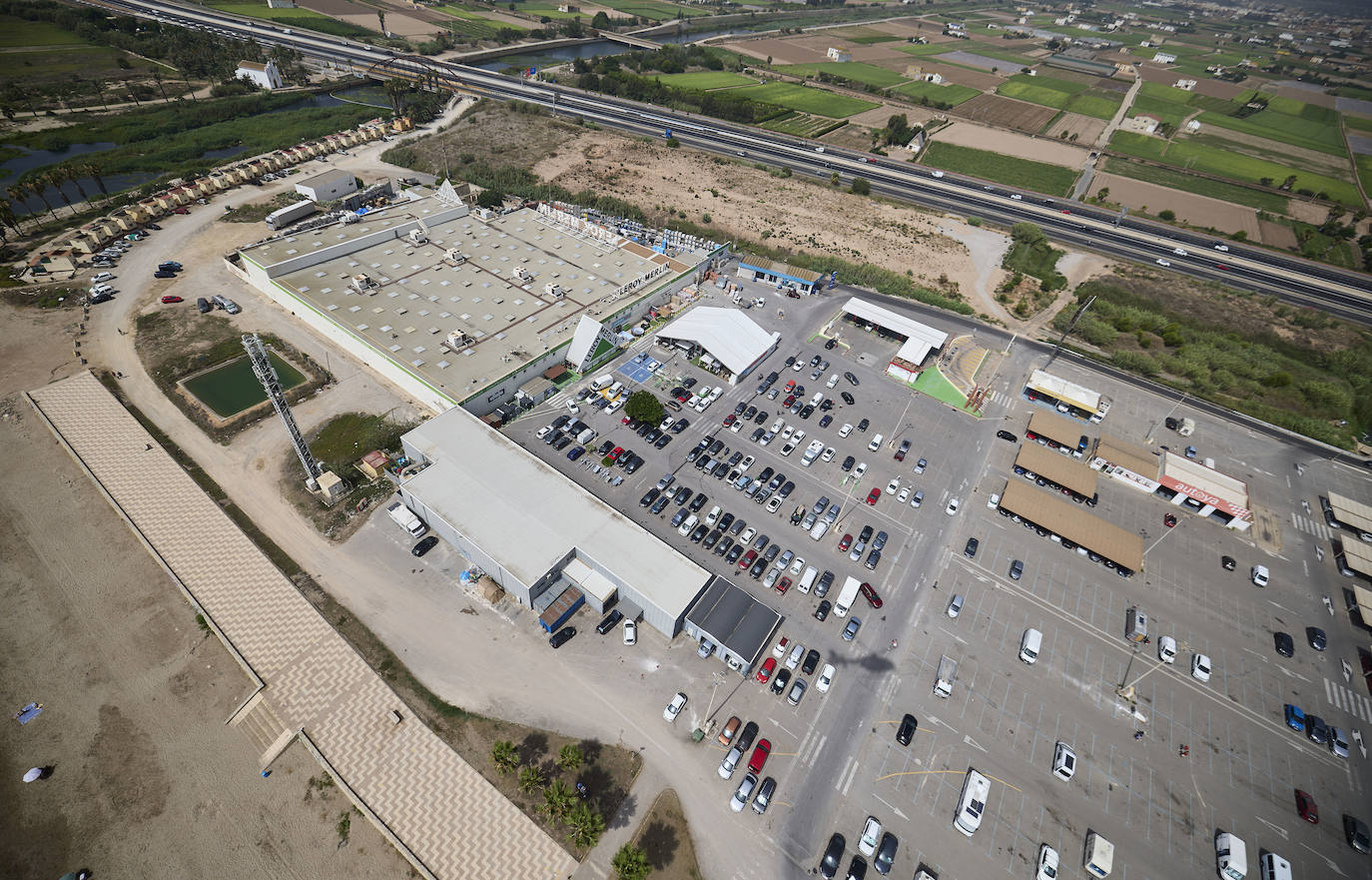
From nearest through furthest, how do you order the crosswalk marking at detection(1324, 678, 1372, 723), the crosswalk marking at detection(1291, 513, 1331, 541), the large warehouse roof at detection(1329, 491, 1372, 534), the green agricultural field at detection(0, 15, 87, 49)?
the crosswalk marking at detection(1324, 678, 1372, 723) < the large warehouse roof at detection(1329, 491, 1372, 534) < the crosswalk marking at detection(1291, 513, 1331, 541) < the green agricultural field at detection(0, 15, 87, 49)

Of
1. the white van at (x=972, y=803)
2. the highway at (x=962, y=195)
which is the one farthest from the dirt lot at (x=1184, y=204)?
the white van at (x=972, y=803)

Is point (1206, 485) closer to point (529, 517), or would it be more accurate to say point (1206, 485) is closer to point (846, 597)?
point (846, 597)

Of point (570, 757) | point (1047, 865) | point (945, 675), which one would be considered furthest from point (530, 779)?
point (1047, 865)

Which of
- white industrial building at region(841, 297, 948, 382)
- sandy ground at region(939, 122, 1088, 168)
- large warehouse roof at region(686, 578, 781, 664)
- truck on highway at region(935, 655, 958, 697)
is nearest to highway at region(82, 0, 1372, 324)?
sandy ground at region(939, 122, 1088, 168)

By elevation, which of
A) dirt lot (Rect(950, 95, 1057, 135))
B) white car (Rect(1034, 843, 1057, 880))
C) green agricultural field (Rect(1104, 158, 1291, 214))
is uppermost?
dirt lot (Rect(950, 95, 1057, 135))

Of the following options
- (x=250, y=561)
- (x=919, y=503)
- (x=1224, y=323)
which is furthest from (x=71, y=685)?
(x=1224, y=323)

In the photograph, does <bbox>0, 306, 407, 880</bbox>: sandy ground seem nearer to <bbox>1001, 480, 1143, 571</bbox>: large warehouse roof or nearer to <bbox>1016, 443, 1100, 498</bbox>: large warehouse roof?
<bbox>1001, 480, 1143, 571</bbox>: large warehouse roof

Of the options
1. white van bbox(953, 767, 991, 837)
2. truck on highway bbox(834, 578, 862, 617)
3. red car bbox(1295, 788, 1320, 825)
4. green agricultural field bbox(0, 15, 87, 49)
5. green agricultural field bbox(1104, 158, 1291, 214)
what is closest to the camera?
white van bbox(953, 767, 991, 837)
